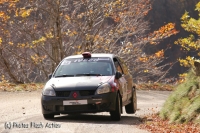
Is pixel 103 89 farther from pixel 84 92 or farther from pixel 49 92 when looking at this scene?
pixel 49 92

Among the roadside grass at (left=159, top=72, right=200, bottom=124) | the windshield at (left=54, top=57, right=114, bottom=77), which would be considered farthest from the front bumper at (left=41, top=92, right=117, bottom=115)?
the roadside grass at (left=159, top=72, right=200, bottom=124)

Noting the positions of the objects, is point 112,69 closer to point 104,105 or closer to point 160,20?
point 104,105

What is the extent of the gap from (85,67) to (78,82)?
44.5 inches

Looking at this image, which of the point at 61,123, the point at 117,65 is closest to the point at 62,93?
the point at 61,123

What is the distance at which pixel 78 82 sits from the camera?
13.4 meters

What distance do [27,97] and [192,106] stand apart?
11148 millimetres

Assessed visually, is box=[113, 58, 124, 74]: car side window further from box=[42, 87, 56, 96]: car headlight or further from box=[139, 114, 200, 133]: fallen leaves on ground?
box=[42, 87, 56, 96]: car headlight

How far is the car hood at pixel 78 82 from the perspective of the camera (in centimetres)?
1321

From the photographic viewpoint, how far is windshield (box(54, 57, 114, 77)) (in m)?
14.2

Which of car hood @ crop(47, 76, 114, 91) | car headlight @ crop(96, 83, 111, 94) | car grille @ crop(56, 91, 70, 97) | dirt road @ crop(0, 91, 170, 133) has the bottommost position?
dirt road @ crop(0, 91, 170, 133)

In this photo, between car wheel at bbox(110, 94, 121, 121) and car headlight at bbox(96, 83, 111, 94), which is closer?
car headlight at bbox(96, 83, 111, 94)

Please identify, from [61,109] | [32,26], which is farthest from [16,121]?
[32,26]

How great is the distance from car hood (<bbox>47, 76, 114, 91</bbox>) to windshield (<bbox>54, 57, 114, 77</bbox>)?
15.7 inches

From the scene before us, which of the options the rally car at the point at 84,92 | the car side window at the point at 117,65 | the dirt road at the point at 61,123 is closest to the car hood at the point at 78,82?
the rally car at the point at 84,92
